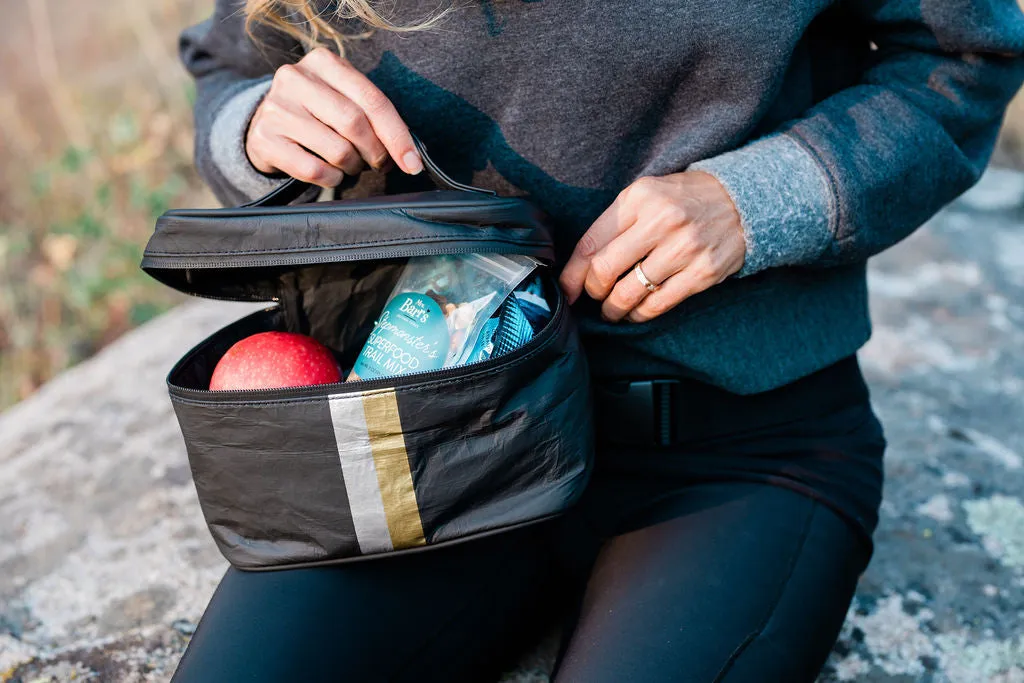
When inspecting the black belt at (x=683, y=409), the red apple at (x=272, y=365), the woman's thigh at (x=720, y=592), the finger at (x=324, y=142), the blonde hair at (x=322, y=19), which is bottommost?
the woman's thigh at (x=720, y=592)

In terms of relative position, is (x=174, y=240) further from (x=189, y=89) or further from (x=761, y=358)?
(x=189, y=89)

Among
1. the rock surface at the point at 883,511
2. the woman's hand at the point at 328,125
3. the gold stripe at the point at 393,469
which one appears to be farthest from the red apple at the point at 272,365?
the rock surface at the point at 883,511

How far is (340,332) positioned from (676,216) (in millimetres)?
509

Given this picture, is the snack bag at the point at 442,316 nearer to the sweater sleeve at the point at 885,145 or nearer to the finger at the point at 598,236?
the finger at the point at 598,236

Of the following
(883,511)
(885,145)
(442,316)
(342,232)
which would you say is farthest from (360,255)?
(883,511)

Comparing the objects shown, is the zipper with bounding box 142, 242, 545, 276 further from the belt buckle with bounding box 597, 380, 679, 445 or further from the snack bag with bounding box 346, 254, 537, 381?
the belt buckle with bounding box 597, 380, 679, 445

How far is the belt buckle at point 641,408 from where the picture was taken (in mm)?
1291

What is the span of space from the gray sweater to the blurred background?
2139 mm

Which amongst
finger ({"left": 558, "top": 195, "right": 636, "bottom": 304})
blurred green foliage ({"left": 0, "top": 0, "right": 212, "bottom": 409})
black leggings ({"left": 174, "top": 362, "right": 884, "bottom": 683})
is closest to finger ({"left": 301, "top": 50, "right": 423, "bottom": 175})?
finger ({"left": 558, "top": 195, "right": 636, "bottom": 304})

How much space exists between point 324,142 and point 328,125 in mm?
25

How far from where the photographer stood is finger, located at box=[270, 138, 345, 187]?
1.22m

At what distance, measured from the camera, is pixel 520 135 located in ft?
4.16

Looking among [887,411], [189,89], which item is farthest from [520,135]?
[189,89]

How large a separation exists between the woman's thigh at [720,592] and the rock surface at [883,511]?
0.28 m
